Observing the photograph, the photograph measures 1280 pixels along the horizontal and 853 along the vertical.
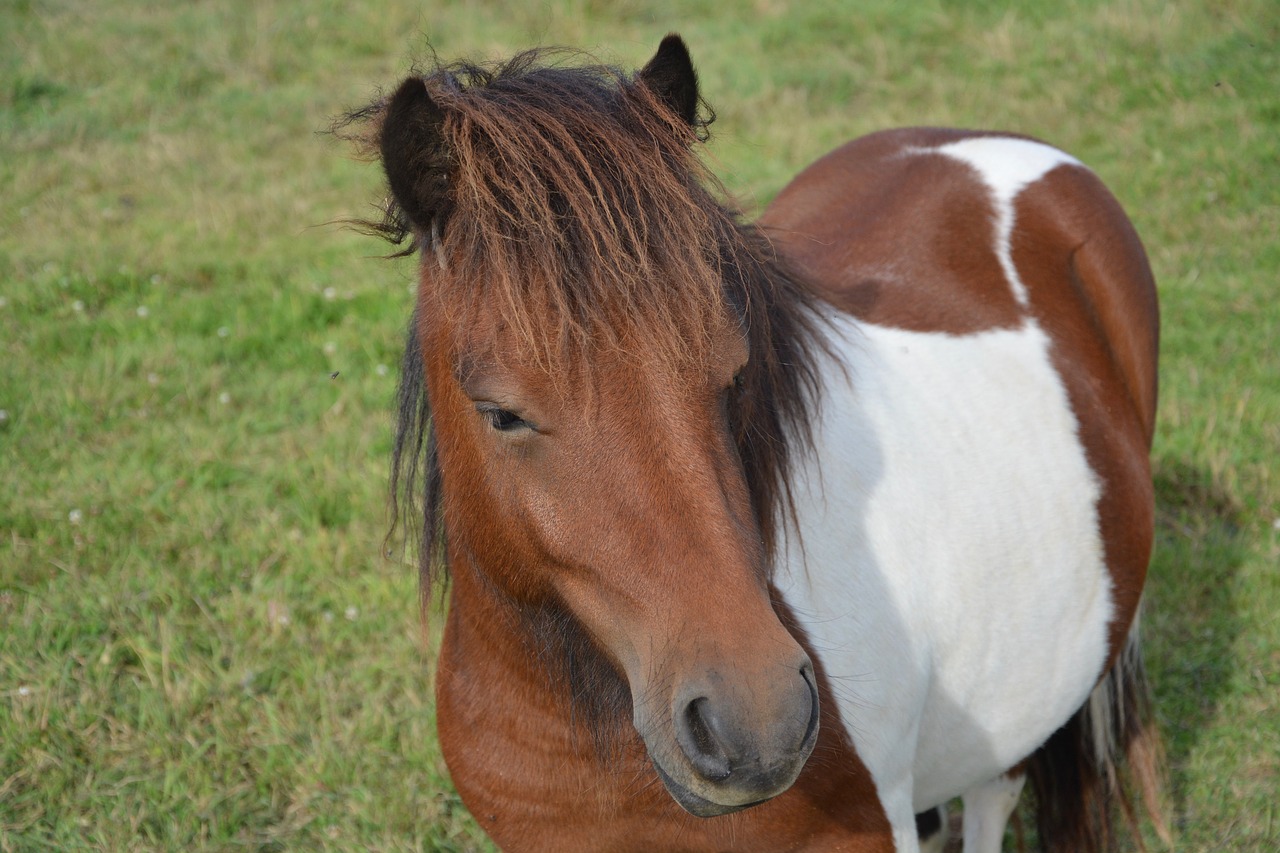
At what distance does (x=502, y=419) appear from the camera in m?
1.62

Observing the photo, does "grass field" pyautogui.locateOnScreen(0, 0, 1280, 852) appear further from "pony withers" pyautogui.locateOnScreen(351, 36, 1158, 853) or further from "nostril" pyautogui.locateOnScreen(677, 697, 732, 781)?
"nostril" pyautogui.locateOnScreen(677, 697, 732, 781)

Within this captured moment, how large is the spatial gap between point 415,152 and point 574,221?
10.9 inches

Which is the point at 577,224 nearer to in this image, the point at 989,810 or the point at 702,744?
the point at 702,744

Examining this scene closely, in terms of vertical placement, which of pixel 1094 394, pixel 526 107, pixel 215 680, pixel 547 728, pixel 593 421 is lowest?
pixel 215 680

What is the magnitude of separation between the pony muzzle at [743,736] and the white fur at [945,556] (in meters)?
0.54

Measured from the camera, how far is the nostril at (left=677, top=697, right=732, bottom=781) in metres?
1.41

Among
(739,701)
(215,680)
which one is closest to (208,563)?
(215,680)

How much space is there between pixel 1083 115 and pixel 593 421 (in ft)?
21.9

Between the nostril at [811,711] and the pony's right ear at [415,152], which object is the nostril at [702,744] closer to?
the nostril at [811,711]

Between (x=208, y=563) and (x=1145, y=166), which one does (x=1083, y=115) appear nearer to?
(x=1145, y=166)

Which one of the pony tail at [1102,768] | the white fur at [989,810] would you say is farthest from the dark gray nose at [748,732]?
the pony tail at [1102,768]

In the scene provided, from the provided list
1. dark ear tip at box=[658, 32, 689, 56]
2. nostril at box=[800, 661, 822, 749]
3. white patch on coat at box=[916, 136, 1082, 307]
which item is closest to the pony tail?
white patch on coat at box=[916, 136, 1082, 307]

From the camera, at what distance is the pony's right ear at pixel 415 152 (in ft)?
5.28

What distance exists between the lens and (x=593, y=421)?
1.54 meters
